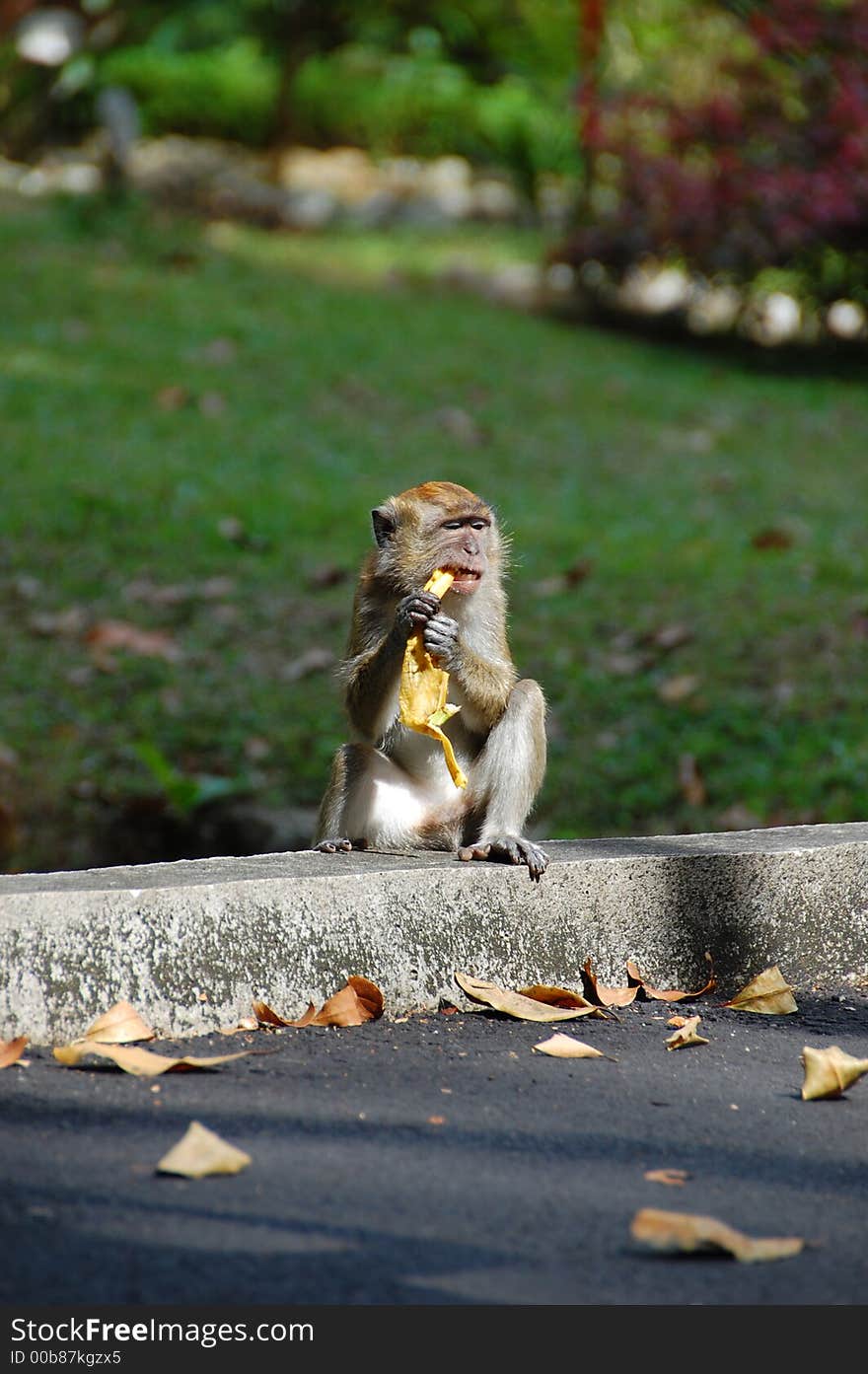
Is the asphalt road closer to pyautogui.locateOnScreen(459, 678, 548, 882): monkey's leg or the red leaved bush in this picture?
pyautogui.locateOnScreen(459, 678, 548, 882): monkey's leg

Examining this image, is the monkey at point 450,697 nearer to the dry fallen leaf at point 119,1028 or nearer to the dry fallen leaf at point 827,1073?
the dry fallen leaf at point 119,1028

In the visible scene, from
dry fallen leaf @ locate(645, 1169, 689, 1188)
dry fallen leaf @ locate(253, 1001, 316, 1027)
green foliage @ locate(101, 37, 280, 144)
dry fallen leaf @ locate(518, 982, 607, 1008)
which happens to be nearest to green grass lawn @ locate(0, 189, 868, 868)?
dry fallen leaf @ locate(518, 982, 607, 1008)

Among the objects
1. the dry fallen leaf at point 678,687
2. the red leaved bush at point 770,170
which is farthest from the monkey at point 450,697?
the red leaved bush at point 770,170

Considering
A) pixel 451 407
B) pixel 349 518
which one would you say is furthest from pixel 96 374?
pixel 349 518

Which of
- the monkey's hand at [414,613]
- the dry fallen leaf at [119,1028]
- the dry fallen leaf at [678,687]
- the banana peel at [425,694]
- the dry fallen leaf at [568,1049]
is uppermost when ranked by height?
the monkey's hand at [414,613]

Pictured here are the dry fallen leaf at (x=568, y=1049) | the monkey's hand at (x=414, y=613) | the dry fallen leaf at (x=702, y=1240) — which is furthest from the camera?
the monkey's hand at (x=414, y=613)

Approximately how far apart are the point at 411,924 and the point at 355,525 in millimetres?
4910

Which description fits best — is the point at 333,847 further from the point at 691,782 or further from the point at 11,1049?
the point at 691,782

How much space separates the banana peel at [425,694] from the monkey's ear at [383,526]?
27 centimetres

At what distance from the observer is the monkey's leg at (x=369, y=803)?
12.8 feet

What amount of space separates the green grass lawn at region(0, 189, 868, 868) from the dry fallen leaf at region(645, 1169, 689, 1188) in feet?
10.4

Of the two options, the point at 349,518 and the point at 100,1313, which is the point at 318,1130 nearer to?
the point at 100,1313

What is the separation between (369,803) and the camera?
13.0ft

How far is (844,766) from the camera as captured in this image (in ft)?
18.9
